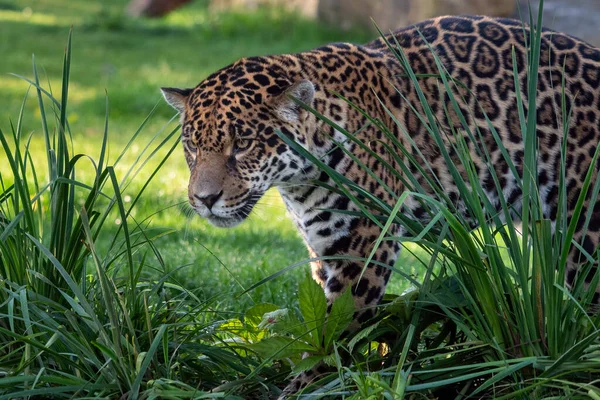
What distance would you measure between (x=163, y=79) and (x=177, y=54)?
2.13m

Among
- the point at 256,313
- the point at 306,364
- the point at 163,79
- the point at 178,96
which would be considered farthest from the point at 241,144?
the point at 163,79

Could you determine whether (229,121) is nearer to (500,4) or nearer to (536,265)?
(536,265)

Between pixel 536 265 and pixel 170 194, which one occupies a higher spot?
pixel 536 265

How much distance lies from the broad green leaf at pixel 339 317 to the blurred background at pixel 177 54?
1706mm

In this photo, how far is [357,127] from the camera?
14.7ft

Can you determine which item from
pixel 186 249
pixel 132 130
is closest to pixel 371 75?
pixel 186 249

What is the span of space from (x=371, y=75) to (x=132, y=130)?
20.6 ft

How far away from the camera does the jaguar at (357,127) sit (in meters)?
4.27

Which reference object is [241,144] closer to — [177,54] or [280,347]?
[280,347]

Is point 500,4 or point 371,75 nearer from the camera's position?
point 371,75

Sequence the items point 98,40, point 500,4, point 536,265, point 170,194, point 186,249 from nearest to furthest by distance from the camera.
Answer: point 536,265
point 186,249
point 170,194
point 500,4
point 98,40

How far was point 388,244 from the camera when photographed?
4.35 m

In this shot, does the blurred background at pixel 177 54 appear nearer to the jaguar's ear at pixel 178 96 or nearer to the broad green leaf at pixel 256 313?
the broad green leaf at pixel 256 313

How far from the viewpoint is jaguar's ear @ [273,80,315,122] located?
4.22 metres
